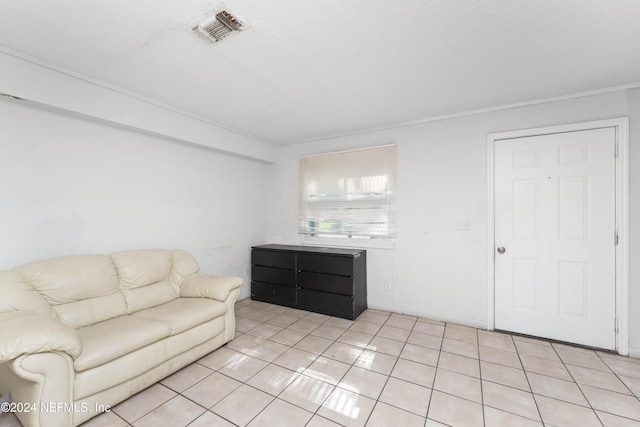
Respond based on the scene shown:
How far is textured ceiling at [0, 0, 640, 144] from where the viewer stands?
154cm

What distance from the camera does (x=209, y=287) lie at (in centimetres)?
271

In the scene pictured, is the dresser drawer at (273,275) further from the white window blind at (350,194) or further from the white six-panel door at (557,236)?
the white six-panel door at (557,236)

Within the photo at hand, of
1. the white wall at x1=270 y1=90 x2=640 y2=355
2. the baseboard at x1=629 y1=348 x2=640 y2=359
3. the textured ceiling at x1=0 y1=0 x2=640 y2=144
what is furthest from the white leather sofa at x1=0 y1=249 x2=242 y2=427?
the baseboard at x1=629 y1=348 x2=640 y2=359

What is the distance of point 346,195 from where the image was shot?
12.9 ft

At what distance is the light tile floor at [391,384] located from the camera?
1.73 m

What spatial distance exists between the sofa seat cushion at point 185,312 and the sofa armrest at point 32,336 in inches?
25.2

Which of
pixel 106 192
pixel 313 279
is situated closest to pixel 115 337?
pixel 106 192

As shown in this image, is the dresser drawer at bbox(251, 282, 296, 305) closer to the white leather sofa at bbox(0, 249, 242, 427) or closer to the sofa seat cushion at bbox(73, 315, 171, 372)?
the white leather sofa at bbox(0, 249, 242, 427)

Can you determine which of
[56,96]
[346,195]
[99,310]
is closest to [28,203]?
[56,96]

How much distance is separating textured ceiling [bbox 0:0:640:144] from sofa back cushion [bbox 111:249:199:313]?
1617 millimetres

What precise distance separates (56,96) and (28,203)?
0.91 metres

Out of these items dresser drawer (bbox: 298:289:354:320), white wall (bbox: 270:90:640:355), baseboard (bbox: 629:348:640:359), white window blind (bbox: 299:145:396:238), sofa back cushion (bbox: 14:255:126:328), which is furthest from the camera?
white window blind (bbox: 299:145:396:238)

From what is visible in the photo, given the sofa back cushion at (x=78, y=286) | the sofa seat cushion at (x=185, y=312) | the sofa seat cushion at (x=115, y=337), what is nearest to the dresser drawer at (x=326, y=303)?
the sofa seat cushion at (x=185, y=312)

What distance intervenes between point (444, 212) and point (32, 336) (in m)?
3.63
